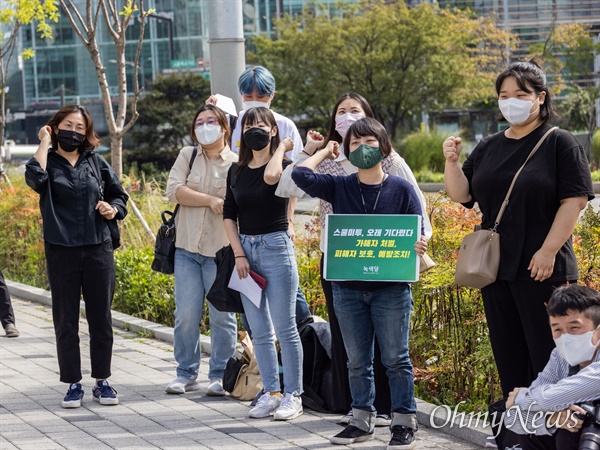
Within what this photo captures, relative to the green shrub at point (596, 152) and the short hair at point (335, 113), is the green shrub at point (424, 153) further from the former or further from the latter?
the short hair at point (335, 113)

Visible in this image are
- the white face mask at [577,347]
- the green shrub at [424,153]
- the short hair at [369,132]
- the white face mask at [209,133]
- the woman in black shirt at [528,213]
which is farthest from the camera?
the green shrub at [424,153]

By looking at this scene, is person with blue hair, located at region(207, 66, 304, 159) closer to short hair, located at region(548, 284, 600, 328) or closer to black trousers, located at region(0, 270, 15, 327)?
short hair, located at region(548, 284, 600, 328)

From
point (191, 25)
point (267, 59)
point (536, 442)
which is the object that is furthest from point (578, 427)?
point (191, 25)

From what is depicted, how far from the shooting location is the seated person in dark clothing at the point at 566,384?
178 inches

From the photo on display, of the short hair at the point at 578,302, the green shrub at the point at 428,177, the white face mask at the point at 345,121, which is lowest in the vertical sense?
the green shrub at the point at 428,177

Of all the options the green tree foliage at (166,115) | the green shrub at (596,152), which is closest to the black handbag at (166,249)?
the green shrub at (596,152)

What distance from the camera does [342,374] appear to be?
6.40 meters

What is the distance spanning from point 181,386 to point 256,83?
2.19m

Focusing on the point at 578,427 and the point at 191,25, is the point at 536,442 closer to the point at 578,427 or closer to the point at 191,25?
the point at 578,427

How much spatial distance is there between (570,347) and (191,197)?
3.22 metres

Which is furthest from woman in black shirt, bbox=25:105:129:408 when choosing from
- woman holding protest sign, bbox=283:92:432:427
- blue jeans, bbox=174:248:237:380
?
woman holding protest sign, bbox=283:92:432:427

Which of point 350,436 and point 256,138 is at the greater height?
point 256,138

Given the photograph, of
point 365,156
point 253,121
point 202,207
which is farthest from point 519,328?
point 202,207

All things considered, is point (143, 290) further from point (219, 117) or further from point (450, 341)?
point (450, 341)
